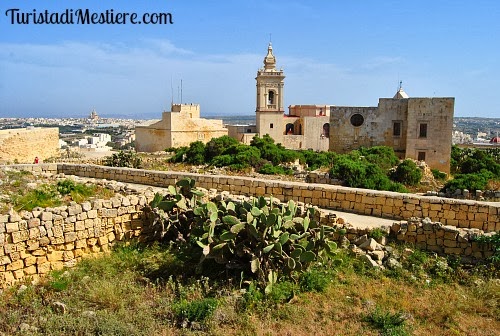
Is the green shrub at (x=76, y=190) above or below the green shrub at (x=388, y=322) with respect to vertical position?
above

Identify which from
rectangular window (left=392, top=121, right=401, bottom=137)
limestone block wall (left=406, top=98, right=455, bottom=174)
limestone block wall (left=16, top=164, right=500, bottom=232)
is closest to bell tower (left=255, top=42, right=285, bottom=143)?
rectangular window (left=392, top=121, right=401, bottom=137)

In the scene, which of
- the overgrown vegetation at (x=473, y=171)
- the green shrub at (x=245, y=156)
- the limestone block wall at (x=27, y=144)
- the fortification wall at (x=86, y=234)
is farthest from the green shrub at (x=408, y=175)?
the limestone block wall at (x=27, y=144)

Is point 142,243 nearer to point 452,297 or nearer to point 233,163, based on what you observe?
point 452,297

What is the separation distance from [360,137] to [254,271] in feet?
75.3

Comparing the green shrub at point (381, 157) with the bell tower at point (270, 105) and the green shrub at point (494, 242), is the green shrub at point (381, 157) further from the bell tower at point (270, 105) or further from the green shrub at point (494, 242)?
the bell tower at point (270, 105)

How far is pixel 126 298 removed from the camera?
5109mm

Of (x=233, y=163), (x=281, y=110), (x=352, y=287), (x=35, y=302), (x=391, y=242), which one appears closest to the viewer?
(x=35, y=302)

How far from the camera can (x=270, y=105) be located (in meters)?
42.3

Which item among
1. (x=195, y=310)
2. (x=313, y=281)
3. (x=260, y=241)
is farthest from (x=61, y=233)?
(x=313, y=281)

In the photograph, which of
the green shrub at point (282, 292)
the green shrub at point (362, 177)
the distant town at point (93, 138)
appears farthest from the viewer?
the distant town at point (93, 138)

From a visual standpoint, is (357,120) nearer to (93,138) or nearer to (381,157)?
(381,157)

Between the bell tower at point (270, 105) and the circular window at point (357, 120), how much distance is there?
15.1 metres

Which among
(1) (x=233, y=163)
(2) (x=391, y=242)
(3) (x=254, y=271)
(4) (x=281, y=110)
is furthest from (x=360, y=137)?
(3) (x=254, y=271)

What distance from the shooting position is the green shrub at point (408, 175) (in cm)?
1691
